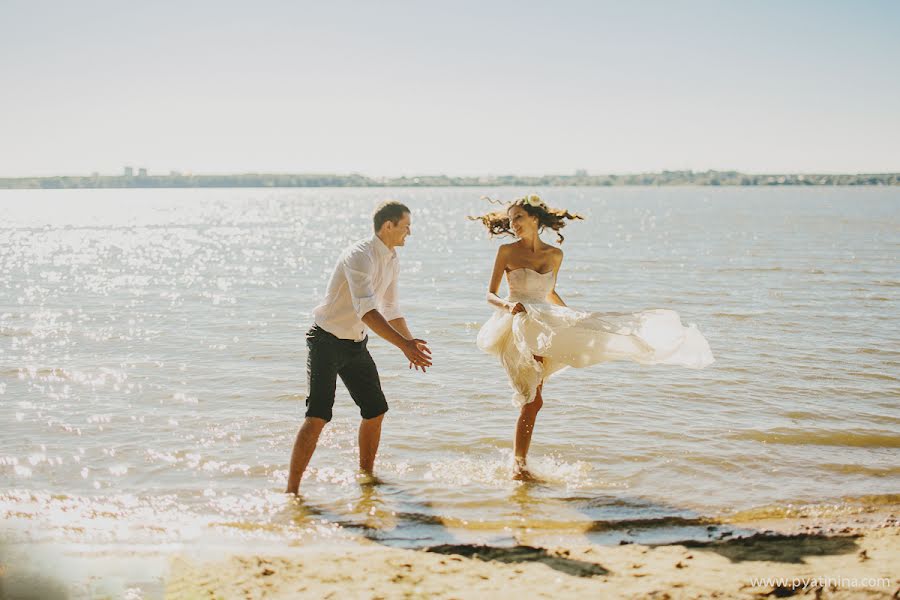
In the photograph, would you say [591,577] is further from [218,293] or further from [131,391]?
[218,293]

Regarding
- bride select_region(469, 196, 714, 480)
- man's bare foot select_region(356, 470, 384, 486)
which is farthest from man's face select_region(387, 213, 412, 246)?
man's bare foot select_region(356, 470, 384, 486)

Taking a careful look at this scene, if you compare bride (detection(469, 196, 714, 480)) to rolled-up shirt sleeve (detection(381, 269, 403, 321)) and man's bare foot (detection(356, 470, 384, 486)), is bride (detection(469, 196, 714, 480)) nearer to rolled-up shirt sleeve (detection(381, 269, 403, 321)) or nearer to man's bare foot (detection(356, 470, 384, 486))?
rolled-up shirt sleeve (detection(381, 269, 403, 321))

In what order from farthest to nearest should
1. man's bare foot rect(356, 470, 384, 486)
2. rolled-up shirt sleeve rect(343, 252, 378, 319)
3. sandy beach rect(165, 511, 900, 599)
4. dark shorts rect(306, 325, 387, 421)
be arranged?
man's bare foot rect(356, 470, 384, 486), dark shorts rect(306, 325, 387, 421), rolled-up shirt sleeve rect(343, 252, 378, 319), sandy beach rect(165, 511, 900, 599)

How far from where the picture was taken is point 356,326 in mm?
6703

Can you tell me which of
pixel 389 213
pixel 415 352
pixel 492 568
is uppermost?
pixel 389 213

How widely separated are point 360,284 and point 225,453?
3.09 m

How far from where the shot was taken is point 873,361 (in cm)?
1298

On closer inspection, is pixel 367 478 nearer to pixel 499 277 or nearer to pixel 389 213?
pixel 499 277

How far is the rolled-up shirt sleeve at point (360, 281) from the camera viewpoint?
20.7 feet

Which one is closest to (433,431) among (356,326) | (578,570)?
(356,326)

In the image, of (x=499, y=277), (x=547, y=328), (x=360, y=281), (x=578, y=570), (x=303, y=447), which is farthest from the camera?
(x=499, y=277)

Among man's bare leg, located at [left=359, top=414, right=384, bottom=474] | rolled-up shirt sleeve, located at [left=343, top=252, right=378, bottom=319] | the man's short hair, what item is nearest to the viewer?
rolled-up shirt sleeve, located at [left=343, top=252, right=378, bottom=319]

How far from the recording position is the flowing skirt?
7.16 meters

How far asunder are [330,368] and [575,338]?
6.71ft
